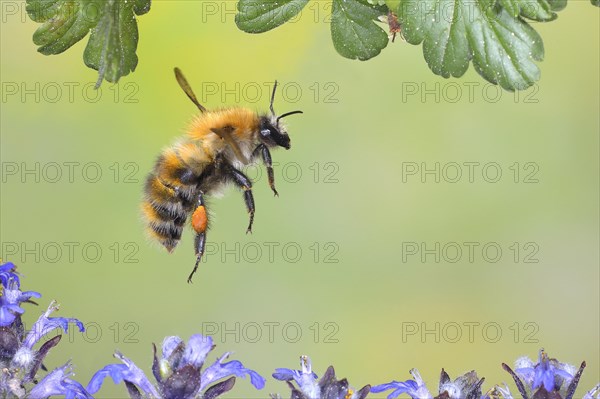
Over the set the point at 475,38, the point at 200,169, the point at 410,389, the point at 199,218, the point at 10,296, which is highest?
the point at 475,38

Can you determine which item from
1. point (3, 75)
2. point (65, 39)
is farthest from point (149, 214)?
point (3, 75)

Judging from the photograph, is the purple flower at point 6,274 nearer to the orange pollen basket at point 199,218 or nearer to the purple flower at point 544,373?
the orange pollen basket at point 199,218

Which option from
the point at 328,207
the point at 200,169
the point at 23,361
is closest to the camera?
the point at 23,361

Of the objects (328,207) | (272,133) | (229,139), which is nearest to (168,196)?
(229,139)

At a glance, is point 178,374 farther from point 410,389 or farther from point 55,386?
point 410,389

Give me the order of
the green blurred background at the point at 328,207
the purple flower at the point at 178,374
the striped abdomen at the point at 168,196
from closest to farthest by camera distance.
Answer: the purple flower at the point at 178,374
the striped abdomen at the point at 168,196
the green blurred background at the point at 328,207

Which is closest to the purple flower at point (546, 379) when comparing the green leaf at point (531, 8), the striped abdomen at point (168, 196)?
the green leaf at point (531, 8)
